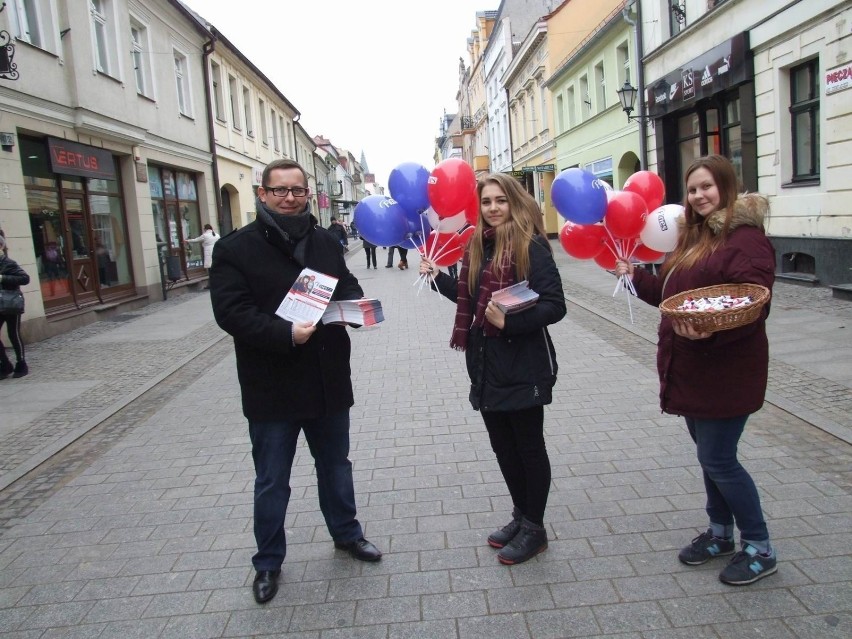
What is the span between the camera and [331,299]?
3.15 m

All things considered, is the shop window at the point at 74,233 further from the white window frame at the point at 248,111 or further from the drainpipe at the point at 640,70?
the drainpipe at the point at 640,70

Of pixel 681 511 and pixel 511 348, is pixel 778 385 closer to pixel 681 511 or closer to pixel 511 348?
pixel 681 511

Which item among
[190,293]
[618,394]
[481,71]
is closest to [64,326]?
[190,293]

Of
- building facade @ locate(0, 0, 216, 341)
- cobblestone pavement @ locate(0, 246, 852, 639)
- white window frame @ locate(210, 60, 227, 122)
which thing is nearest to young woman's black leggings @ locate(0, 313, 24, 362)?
cobblestone pavement @ locate(0, 246, 852, 639)

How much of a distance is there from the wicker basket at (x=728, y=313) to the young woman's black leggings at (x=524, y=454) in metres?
0.81

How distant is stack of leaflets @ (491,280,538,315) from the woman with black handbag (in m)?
6.70

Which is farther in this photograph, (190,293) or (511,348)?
(190,293)

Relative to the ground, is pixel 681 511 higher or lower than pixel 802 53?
lower

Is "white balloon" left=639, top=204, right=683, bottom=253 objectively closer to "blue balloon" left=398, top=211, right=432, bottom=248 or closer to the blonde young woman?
the blonde young woman

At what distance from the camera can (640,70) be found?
57.7ft

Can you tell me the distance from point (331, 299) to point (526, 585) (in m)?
1.56

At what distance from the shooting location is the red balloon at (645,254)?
3.96 meters

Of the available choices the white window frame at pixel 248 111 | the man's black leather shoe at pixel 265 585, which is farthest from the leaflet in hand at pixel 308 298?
the white window frame at pixel 248 111

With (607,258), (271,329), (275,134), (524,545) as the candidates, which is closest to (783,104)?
(607,258)
